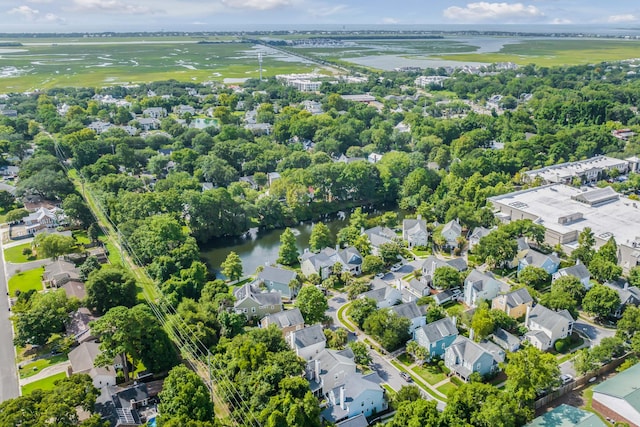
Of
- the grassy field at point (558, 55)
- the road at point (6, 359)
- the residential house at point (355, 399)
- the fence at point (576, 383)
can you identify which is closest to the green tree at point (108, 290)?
the road at point (6, 359)

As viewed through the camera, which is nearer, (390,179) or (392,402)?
(392,402)

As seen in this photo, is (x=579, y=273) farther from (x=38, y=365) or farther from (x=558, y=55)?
(x=558, y=55)

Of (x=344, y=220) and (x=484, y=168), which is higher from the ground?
(x=484, y=168)

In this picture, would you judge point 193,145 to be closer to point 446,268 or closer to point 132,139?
point 132,139

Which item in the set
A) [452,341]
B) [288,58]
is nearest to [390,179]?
[452,341]

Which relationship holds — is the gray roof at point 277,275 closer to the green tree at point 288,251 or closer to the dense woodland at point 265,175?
the dense woodland at point 265,175

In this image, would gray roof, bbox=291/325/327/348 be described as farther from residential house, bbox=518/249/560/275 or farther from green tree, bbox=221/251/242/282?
residential house, bbox=518/249/560/275

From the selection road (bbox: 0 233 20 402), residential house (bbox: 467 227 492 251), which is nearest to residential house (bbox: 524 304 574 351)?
residential house (bbox: 467 227 492 251)
